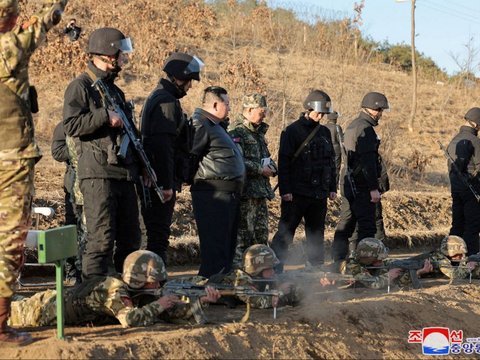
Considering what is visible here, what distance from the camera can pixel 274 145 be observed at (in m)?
20.5

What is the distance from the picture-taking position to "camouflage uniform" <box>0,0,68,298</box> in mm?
6137

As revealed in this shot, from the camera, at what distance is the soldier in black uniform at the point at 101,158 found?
7.50 meters

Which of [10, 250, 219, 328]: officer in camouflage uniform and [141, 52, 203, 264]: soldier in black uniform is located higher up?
[141, 52, 203, 264]: soldier in black uniform

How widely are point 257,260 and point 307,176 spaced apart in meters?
2.70

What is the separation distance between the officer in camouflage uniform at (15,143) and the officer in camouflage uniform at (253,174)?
405cm

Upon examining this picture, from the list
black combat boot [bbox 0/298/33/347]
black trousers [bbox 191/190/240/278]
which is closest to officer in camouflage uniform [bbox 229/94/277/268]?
black trousers [bbox 191/190/240/278]

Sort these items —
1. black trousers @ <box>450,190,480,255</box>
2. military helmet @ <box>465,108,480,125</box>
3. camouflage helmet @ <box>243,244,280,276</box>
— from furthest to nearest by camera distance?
military helmet @ <box>465,108,480,125</box> → black trousers @ <box>450,190,480,255</box> → camouflage helmet @ <box>243,244,280,276</box>

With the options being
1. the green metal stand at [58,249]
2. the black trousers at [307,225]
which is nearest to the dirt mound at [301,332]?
the green metal stand at [58,249]

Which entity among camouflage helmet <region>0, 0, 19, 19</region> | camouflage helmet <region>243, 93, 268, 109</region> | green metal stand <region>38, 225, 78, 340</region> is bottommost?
green metal stand <region>38, 225, 78, 340</region>

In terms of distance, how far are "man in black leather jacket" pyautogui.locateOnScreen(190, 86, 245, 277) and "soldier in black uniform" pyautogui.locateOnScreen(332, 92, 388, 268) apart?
10.0 feet

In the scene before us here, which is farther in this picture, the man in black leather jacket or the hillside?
the man in black leather jacket

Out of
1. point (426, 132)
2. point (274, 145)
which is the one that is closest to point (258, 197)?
point (274, 145)

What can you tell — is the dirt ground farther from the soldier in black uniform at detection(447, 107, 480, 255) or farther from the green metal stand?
the soldier in black uniform at detection(447, 107, 480, 255)

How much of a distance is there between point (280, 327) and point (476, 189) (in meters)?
6.88
